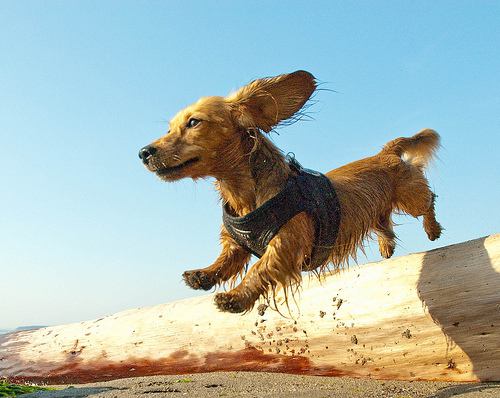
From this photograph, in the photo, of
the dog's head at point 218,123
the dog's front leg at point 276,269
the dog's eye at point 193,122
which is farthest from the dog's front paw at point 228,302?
the dog's eye at point 193,122

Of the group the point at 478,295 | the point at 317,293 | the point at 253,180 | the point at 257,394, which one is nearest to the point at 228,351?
the point at 317,293

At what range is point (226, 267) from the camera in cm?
440

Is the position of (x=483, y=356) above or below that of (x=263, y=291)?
below

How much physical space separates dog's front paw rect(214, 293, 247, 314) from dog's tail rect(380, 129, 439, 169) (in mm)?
3188

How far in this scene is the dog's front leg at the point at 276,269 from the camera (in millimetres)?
3488

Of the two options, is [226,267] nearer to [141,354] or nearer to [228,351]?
→ [228,351]

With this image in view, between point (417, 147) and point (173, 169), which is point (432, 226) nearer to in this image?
point (417, 147)

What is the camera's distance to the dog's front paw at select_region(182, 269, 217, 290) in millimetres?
4238

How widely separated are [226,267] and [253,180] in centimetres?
85

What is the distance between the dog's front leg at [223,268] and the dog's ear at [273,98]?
108cm

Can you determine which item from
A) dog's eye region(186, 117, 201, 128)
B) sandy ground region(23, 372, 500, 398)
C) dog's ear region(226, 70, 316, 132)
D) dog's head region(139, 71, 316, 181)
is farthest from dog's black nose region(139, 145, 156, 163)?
sandy ground region(23, 372, 500, 398)

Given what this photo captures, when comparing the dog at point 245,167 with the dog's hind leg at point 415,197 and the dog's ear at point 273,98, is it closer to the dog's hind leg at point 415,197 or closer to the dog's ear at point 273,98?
the dog's ear at point 273,98

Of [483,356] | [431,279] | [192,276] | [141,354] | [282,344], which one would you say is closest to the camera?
[192,276]

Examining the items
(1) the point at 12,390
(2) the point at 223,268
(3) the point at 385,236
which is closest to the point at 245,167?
(2) the point at 223,268
